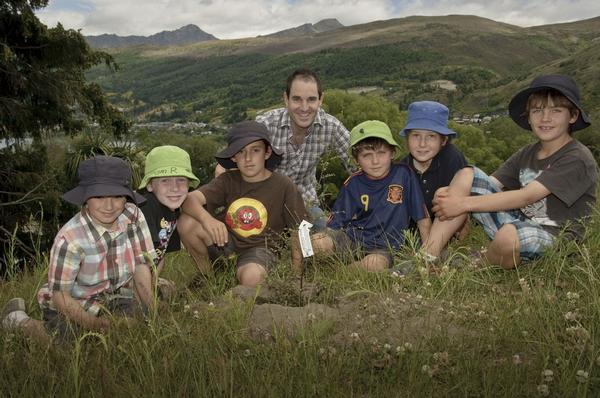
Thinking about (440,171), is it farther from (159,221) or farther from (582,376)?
(582,376)

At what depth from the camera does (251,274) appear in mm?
→ 3506

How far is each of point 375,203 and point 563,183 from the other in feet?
4.23

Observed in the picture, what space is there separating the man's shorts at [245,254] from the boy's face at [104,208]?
0.95 metres

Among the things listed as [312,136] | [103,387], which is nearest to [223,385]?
[103,387]

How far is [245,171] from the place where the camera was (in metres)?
3.97

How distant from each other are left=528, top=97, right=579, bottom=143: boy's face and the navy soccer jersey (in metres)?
0.93

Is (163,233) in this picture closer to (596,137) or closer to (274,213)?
(274,213)

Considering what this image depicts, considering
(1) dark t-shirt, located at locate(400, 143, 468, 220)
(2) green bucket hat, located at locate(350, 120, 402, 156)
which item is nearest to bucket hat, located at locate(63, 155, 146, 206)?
(2) green bucket hat, located at locate(350, 120, 402, 156)

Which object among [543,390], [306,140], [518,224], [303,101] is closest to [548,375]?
[543,390]

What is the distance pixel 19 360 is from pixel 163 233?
1.47 meters

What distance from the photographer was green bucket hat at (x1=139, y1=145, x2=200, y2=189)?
3.50m

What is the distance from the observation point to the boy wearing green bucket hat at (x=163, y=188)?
3.54m

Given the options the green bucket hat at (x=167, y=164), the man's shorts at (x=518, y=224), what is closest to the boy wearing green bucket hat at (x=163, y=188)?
the green bucket hat at (x=167, y=164)

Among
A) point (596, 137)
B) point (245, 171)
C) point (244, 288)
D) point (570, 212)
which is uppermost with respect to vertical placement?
point (245, 171)
